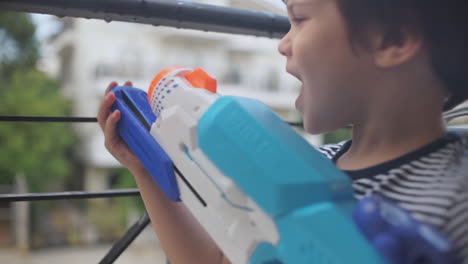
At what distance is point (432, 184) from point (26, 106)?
8478mm

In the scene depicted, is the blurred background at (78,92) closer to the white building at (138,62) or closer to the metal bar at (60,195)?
the white building at (138,62)

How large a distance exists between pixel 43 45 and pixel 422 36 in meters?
9.39

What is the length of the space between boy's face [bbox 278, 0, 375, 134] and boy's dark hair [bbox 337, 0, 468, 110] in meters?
0.02

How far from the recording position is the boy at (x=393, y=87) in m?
0.36

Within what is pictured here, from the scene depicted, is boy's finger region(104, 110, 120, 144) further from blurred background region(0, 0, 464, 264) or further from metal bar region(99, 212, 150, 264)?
blurred background region(0, 0, 464, 264)

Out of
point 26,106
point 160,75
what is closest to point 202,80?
point 160,75

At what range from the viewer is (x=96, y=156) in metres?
9.34

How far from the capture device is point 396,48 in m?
0.38

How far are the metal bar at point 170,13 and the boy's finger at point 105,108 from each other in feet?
0.52

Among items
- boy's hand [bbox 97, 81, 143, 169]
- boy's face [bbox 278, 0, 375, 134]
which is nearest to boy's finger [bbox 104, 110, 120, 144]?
boy's hand [bbox 97, 81, 143, 169]

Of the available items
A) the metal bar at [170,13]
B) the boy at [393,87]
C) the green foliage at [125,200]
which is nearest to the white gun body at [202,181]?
the boy at [393,87]

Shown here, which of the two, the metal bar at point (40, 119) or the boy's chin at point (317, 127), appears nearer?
the boy's chin at point (317, 127)

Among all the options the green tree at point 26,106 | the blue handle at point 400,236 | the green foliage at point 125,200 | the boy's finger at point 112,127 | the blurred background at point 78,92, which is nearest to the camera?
the blue handle at point 400,236

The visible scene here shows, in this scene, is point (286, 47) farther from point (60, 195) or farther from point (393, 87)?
point (60, 195)
